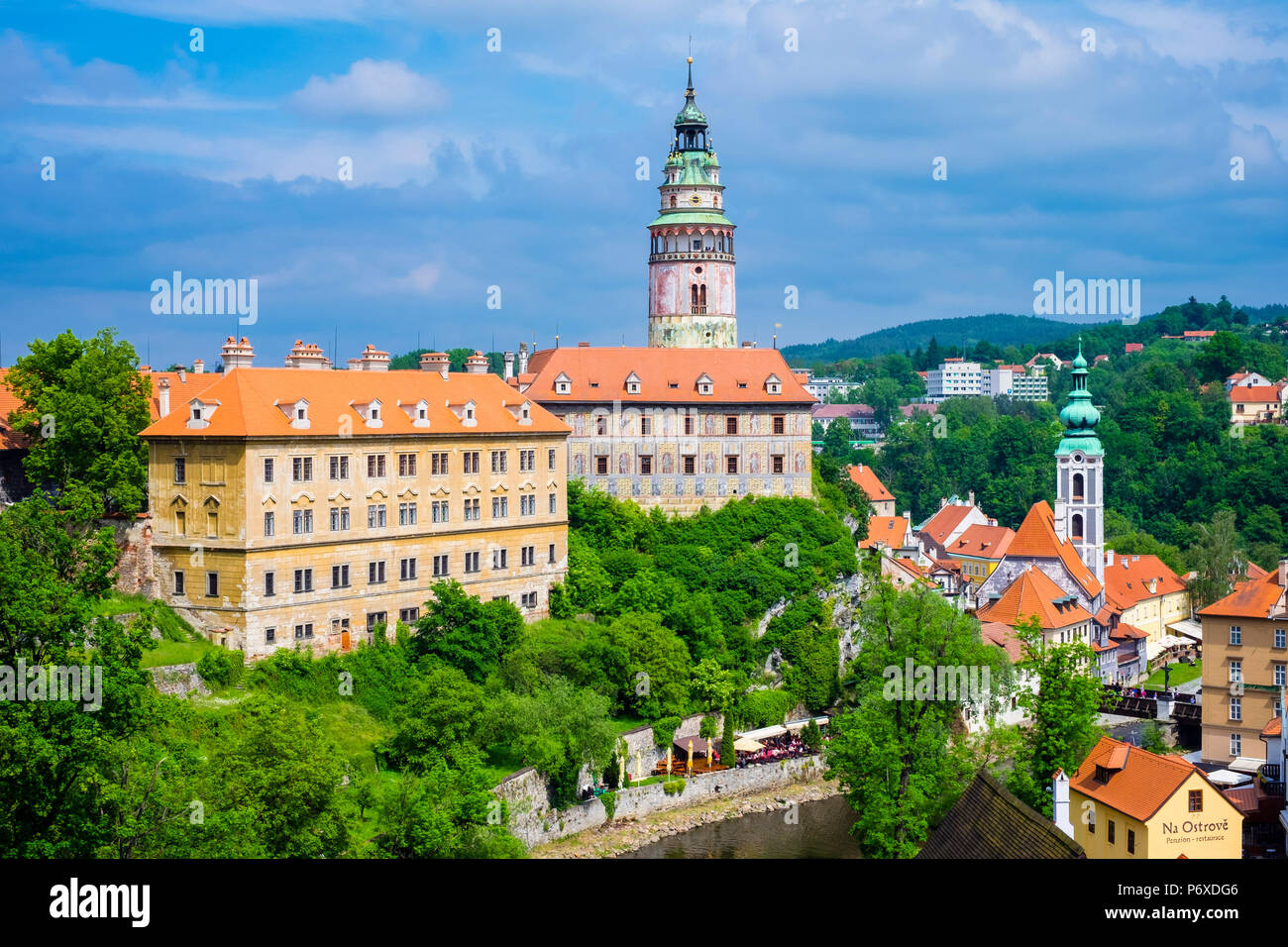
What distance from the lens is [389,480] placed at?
5294 centimetres

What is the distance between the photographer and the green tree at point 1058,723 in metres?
38.6

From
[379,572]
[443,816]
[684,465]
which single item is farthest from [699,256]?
[443,816]

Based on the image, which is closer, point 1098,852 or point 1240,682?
point 1098,852

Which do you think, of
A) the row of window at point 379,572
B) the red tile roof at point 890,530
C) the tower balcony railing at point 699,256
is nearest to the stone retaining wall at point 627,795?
the row of window at point 379,572

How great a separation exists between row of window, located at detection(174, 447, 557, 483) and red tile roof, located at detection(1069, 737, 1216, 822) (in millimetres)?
25664

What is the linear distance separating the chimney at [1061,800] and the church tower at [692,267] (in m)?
43.7

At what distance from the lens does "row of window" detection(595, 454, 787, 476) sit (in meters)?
67.6

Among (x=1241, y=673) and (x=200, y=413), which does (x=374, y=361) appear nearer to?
(x=200, y=413)

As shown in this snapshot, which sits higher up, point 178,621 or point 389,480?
point 389,480

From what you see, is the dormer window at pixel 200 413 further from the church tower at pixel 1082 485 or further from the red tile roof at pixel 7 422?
the church tower at pixel 1082 485

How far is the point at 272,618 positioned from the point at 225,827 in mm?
17414

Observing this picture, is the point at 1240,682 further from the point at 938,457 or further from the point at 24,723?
the point at 938,457
